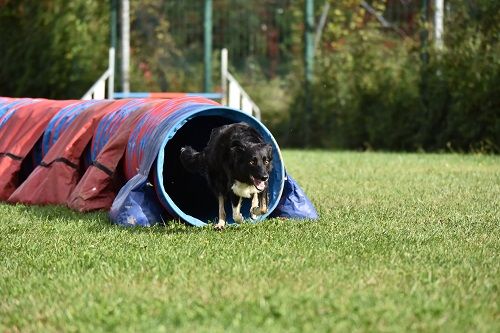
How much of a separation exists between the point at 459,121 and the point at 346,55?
3568mm

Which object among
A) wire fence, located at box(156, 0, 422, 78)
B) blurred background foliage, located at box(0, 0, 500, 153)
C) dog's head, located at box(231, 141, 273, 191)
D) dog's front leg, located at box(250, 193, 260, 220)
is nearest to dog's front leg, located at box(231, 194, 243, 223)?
dog's front leg, located at box(250, 193, 260, 220)

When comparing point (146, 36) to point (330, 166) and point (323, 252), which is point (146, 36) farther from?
point (323, 252)

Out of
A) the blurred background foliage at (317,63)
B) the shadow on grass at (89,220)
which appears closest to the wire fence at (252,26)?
the blurred background foliage at (317,63)

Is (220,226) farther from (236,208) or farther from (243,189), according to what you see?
(243,189)

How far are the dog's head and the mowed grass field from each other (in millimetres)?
395

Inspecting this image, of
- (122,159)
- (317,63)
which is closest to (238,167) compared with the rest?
(122,159)

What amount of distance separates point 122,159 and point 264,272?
4.30 meters

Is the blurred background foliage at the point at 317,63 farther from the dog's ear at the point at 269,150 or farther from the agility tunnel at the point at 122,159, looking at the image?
the dog's ear at the point at 269,150

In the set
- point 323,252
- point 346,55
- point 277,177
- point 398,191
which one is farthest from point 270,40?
point 323,252

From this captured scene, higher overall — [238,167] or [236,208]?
[238,167]

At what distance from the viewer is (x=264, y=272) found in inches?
219

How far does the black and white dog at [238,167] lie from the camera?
7.46 m

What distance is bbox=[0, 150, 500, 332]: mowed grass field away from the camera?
449 cm

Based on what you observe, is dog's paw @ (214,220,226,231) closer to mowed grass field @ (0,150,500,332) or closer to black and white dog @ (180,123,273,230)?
black and white dog @ (180,123,273,230)
